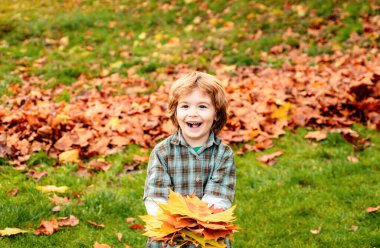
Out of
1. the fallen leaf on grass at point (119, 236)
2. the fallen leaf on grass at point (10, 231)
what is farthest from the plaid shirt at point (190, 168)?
the fallen leaf on grass at point (10, 231)

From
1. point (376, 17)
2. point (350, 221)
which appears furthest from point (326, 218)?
point (376, 17)

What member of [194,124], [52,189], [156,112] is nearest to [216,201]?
[194,124]

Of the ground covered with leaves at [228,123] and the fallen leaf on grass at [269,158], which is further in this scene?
the fallen leaf on grass at [269,158]

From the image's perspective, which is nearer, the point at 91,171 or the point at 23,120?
the point at 91,171

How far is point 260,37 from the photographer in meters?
9.43

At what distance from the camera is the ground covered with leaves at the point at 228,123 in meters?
3.79

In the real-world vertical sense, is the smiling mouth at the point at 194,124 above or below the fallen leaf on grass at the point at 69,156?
above

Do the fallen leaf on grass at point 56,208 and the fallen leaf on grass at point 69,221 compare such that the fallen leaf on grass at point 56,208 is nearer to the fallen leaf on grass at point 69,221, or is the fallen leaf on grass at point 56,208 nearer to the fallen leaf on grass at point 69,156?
the fallen leaf on grass at point 69,221

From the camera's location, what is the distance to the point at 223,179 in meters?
2.75

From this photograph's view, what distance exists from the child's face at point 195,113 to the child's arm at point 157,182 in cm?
Answer: 21

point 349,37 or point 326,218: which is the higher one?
point 349,37

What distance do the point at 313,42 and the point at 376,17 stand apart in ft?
4.34

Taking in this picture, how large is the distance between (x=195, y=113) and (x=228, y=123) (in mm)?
2757

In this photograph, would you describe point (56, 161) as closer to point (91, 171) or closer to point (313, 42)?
point (91, 171)
